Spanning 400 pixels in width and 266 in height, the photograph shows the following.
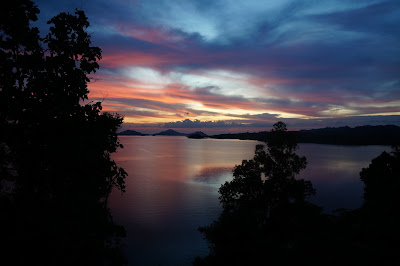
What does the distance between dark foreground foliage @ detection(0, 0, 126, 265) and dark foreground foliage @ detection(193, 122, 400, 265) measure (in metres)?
15.2

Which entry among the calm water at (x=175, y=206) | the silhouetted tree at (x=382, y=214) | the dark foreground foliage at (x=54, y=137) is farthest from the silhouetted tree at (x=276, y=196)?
the dark foreground foliage at (x=54, y=137)

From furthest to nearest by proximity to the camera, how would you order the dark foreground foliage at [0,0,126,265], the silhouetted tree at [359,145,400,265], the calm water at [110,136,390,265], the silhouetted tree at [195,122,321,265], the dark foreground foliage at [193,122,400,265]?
the calm water at [110,136,390,265] < the silhouetted tree at [195,122,321,265] < the silhouetted tree at [359,145,400,265] < the dark foreground foliage at [193,122,400,265] < the dark foreground foliage at [0,0,126,265]

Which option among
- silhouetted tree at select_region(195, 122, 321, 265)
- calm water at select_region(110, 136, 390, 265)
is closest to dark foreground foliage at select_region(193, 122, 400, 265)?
A: silhouetted tree at select_region(195, 122, 321, 265)

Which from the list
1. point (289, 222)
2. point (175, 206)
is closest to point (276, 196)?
point (289, 222)

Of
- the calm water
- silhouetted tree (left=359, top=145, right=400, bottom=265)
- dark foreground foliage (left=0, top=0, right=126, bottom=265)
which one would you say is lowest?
the calm water

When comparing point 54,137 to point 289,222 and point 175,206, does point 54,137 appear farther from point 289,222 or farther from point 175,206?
point 175,206

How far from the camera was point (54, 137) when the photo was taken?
9.28 metres

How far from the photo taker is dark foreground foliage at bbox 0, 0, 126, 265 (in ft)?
27.3

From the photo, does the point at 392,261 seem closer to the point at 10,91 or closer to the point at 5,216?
the point at 5,216

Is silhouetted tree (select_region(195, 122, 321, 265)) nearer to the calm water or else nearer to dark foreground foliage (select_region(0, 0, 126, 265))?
the calm water

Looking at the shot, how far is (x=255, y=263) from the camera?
21.0 metres

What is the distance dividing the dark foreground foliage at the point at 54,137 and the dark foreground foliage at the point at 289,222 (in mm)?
15212

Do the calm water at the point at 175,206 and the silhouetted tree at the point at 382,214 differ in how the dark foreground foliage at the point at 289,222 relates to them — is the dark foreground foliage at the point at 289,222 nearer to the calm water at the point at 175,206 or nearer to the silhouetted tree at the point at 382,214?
the silhouetted tree at the point at 382,214

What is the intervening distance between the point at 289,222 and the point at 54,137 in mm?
31248
